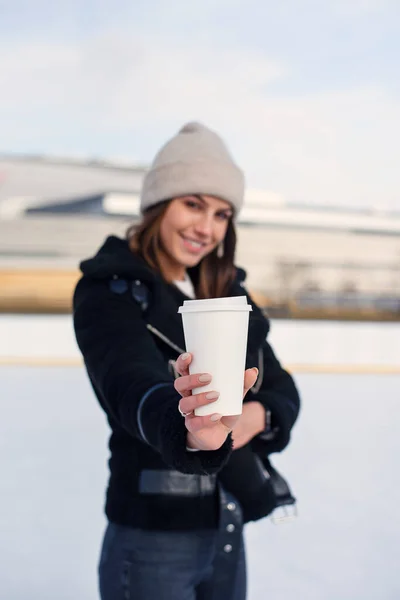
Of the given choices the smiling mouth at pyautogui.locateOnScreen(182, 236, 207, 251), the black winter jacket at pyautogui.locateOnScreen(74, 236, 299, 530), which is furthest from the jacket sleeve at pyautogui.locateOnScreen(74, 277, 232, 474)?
the smiling mouth at pyautogui.locateOnScreen(182, 236, 207, 251)

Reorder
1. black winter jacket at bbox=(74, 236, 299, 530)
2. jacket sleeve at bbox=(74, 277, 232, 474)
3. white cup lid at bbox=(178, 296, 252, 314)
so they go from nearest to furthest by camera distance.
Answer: white cup lid at bbox=(178, 296, 252, 314), jacket sleeve at bbox=(74, 277, 232, 474), black winter jacket at bbox=(74, 236, 299, 530)

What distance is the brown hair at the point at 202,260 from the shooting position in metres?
1.25

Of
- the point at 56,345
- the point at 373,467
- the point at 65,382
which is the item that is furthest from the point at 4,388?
the point at 373,467

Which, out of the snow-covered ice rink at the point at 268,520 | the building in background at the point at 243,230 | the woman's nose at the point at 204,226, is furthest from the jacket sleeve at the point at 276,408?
the building in background at the point at 243,230

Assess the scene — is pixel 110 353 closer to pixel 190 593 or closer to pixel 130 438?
pixel 130 438

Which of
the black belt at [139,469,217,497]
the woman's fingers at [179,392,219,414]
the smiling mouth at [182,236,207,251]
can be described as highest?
the smiling mouth at [182,236,207,251]

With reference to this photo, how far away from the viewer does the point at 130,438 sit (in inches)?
43.4

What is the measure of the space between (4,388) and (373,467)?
3.57 metres

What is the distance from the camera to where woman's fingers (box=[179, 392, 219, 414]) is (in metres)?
0.64

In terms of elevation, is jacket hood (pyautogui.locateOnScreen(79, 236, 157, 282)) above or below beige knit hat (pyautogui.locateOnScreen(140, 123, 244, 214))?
below

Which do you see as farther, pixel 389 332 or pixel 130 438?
pixel 389 332

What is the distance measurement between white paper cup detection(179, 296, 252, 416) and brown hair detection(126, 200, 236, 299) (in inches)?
23.0

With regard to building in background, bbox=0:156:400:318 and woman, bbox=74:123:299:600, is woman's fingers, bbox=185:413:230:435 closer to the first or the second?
woman, bbox=74:123:299:600

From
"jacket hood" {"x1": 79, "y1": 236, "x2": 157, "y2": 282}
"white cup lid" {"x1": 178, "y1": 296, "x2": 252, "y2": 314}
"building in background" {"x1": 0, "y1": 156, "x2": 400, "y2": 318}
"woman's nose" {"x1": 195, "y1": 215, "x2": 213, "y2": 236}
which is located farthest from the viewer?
"building in background" {"x1": 0, "y1": 156, "x2": 400, "y2": 318}
